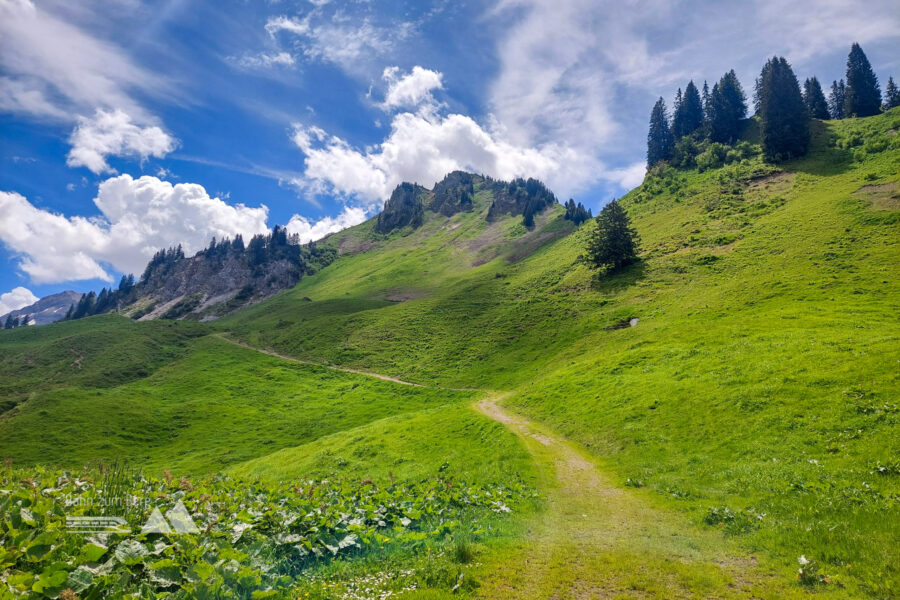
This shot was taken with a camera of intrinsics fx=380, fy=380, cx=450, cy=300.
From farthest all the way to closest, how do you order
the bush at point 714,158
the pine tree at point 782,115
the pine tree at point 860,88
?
the pine tree at point 860,88, the bush at point 714,158, the pine tree at point 782,115

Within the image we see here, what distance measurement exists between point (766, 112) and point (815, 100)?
54.3 metres

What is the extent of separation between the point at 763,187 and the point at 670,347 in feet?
231

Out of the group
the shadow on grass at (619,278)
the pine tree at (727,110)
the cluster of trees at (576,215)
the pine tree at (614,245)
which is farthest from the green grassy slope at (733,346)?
the cluster of trees at (576,215)

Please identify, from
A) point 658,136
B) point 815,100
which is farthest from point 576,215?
point 815,100

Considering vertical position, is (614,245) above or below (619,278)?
above

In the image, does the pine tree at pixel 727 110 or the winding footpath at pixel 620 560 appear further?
the pine tree at pixel 727 110

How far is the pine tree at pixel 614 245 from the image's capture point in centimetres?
7494

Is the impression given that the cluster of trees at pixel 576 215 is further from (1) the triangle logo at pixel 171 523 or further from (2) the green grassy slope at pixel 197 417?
(1) the triangle logo at pixel 171 523

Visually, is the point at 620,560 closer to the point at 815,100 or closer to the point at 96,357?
the point at 96,357

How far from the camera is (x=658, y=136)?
142375mm

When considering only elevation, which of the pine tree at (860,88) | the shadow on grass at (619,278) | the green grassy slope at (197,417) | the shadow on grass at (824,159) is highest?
the pine tree at (860,88)

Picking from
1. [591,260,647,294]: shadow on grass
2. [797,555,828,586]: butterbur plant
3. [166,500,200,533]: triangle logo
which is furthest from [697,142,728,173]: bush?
[166,500,200,533]: triangle logo

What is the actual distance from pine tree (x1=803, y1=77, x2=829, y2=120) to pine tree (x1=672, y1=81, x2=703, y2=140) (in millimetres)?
29449

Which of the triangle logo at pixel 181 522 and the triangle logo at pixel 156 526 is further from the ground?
the triangle logo at pixel 156 526
